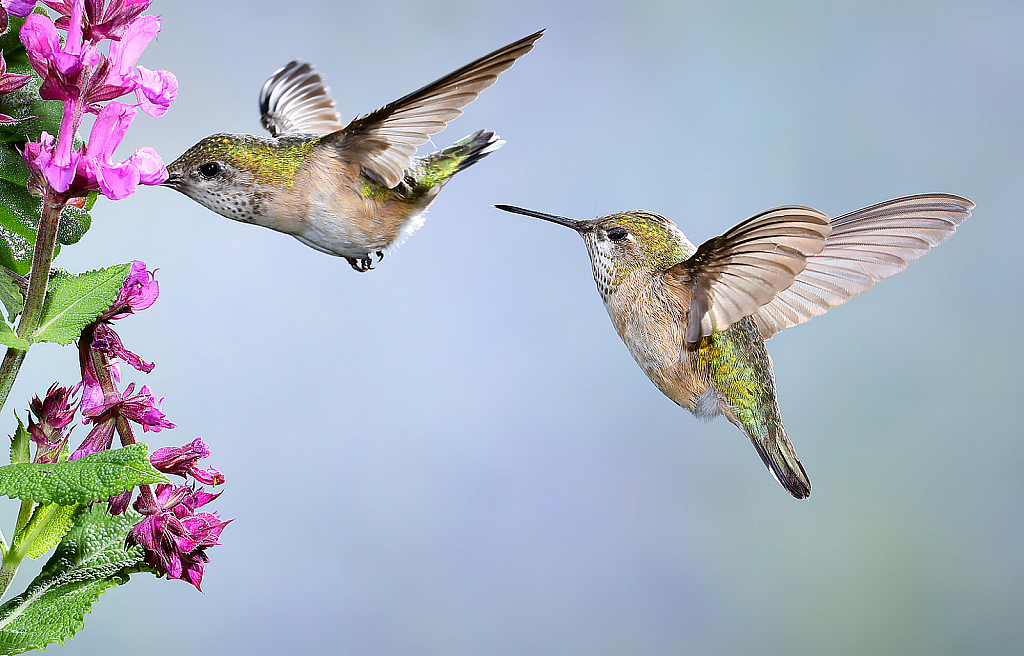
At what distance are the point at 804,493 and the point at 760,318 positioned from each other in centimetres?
22

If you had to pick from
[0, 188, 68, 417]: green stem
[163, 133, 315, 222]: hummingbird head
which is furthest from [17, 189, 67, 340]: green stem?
[163, 133, 315, 222]: hummingbird head

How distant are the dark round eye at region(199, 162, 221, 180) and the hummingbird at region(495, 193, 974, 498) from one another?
0.87 ft

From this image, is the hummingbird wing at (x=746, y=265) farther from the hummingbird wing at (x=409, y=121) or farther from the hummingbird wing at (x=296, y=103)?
the hummingbird wing at (x=296, y=103)

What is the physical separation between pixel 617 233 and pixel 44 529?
0.57m

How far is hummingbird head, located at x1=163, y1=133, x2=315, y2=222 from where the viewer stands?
753mm

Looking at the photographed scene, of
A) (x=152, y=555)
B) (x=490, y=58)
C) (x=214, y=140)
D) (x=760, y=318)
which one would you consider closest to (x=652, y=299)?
(x=760, y=318)

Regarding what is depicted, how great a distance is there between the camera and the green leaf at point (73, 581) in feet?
1.65

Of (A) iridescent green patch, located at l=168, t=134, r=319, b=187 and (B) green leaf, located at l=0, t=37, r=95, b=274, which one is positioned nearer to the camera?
(B) green leaf, located at l=0, t=37, r=95, b=274

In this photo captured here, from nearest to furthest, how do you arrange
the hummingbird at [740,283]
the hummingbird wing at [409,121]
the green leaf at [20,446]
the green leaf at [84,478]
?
the green leaf at [84,478]
the green leaf at [20,446]
the hummingbird wing at [409,121]
the hummingbird at [740,283]

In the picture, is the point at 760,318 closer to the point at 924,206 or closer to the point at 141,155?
the point at 924,206

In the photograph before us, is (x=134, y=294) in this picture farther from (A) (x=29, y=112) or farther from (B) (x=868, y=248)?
(B) (x=868, y=248)

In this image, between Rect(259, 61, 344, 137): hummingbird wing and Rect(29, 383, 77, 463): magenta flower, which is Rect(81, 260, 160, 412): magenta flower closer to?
Rect(29, 383, 77, 463): magenta flower

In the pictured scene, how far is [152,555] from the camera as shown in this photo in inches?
19.7

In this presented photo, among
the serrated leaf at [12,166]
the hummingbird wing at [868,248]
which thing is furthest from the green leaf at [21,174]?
the hummingbird wing at [868,248]
